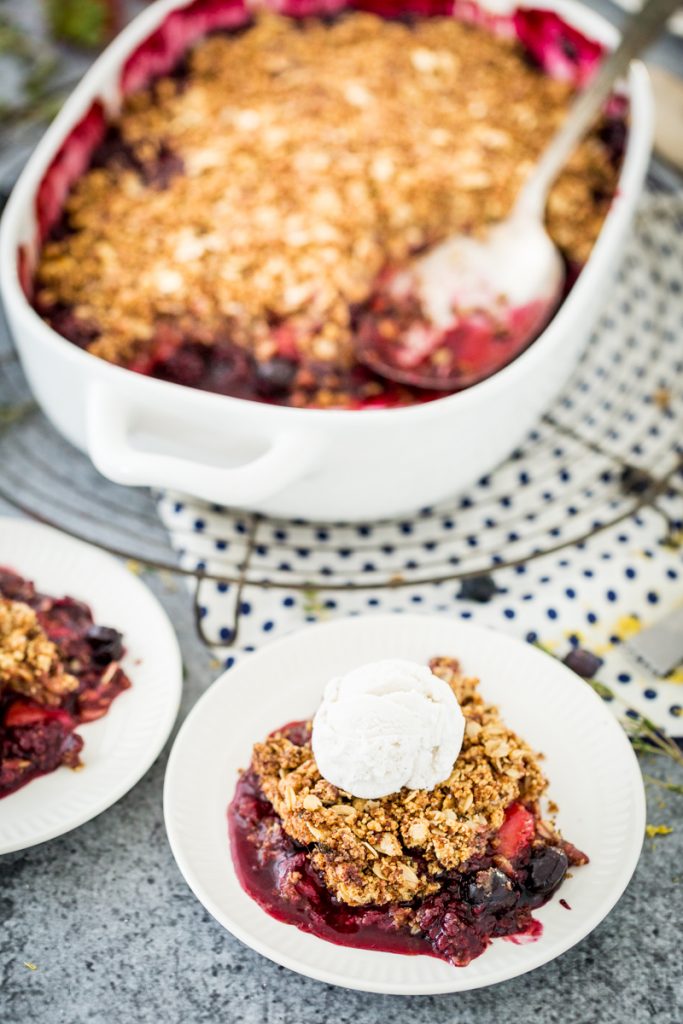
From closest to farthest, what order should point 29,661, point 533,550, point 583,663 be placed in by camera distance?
point 29,661, point 583,663, point 533,550

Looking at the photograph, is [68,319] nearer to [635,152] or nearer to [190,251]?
[190,251]

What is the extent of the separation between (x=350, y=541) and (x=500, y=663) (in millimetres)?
321

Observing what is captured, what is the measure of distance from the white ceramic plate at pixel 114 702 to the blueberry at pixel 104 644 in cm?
2

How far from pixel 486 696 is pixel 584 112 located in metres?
0.87

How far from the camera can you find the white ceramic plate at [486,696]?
40.3 inches

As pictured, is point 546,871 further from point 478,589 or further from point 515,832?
point 478,589

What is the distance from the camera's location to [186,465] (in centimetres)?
121

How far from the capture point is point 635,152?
1.59m

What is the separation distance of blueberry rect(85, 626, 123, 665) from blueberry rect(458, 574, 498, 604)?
1.45ft

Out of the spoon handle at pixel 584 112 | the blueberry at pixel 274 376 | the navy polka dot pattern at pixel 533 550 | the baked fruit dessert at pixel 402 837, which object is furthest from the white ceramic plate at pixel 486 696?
the spoon handle at pixel 584 112

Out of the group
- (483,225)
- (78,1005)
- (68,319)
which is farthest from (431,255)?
(78,1005)

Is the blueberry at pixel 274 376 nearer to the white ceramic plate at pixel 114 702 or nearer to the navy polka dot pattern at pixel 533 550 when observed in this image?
the navy polka dot pattern at pixel 533 550

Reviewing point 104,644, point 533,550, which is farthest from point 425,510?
point 104,644

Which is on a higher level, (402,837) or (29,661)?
(402,837)
